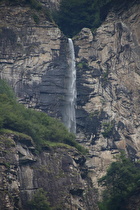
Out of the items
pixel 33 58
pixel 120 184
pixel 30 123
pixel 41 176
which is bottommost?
pixel 120 184

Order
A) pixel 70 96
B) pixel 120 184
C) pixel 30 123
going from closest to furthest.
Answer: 1. pixel 120 184
2. pixel 30 123
3. pixel 70 96

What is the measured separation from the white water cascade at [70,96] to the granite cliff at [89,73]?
575 millimetres

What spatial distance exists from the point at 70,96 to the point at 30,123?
1459cm

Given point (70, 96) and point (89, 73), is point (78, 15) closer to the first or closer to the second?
point (89, 73)

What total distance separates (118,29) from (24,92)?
1598 centimetres

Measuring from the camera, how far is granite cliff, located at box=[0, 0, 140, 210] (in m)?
68.5

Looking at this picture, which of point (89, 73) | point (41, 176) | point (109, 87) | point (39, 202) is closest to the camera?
point (39, 202)

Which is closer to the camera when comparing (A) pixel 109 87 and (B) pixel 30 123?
(B) pixel 30 123

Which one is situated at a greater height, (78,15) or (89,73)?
(78,15)

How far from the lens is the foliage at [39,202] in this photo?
50562 mm

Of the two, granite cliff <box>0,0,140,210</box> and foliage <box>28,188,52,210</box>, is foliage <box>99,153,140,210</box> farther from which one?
granite cliff <box>0,0,140,210</box>

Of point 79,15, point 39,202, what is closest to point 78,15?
point 79,15

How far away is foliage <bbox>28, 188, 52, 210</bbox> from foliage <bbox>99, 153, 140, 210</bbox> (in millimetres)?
6280

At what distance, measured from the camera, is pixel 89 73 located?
72.9 metres
